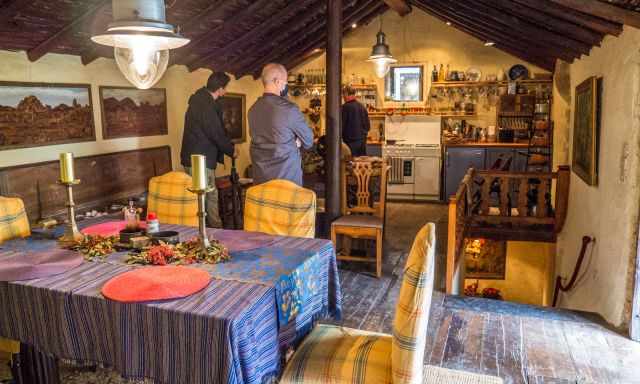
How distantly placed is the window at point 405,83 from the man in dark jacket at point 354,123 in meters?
2.46

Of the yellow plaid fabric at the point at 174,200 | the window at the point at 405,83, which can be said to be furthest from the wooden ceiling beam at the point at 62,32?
the window at the point at 405,83

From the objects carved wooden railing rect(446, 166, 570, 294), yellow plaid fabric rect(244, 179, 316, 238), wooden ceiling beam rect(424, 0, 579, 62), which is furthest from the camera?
wooden ceiling beam rect(424, 0, 579, 62)

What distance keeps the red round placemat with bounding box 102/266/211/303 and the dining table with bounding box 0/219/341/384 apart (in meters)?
0.03

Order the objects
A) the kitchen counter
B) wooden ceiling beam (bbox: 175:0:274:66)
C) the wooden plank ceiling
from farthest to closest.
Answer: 1. the kitchen counter
2. wooden ceiling beam (bbox: 175:0:274:66)
3. the wooden plank ceiling

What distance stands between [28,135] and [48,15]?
1.07m

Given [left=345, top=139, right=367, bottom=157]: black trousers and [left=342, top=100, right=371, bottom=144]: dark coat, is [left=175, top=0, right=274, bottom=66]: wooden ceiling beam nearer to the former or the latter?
[left=342, top=100, right=371, bottom=144]: dark coat

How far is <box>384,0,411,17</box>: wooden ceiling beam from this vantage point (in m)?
7.38

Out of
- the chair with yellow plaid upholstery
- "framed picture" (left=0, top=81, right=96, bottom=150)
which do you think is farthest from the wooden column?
the chair with yellow plaid upholstery

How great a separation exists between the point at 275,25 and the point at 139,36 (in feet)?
15.1

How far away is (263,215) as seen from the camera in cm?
315

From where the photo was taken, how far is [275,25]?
6.55 metres

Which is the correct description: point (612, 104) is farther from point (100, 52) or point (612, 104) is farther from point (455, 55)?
point (455, 55)

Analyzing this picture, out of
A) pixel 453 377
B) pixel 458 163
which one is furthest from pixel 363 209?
pixel 458 163

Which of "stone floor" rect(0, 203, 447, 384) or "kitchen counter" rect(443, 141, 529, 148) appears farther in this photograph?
"kitchen counter" rect(443, 141, 529, 148)
